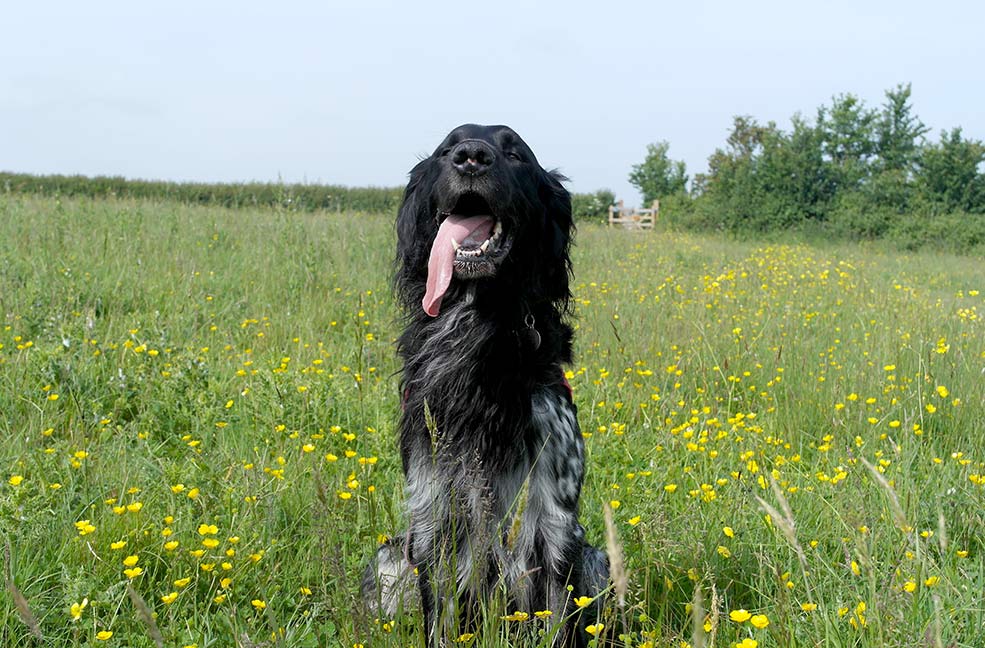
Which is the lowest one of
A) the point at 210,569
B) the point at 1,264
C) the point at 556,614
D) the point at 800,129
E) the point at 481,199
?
the point at 556,614

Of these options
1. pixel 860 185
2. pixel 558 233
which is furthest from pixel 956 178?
pixel 558 233

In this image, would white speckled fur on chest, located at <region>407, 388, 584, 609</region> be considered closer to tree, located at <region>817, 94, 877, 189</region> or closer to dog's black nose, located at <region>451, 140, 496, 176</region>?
dog's black nose, located at <region>451, 140, 496, 176</region>

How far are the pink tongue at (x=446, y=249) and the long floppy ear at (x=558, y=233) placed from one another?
1.05ft

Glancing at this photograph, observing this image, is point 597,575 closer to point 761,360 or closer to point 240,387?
point 240,387

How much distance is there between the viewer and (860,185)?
2855 centimetres

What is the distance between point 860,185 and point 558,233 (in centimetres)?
2954

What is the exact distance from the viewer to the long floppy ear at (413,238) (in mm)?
2764

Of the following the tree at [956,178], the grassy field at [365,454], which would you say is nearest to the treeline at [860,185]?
the tree at [956,178]

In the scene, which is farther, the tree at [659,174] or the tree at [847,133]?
the tree at [659,174]

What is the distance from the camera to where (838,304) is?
7367 millimetres

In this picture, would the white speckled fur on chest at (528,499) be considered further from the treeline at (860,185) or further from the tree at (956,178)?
the tree at (956,178)

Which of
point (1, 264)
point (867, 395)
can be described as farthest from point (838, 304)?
point (1, 264)

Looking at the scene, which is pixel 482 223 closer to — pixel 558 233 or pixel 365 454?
pixel 558 233

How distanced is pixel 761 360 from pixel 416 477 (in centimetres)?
322
